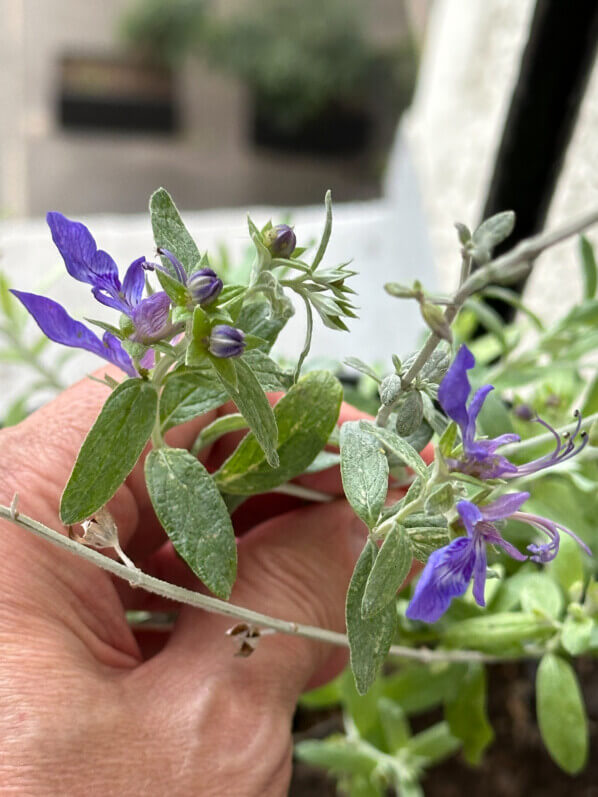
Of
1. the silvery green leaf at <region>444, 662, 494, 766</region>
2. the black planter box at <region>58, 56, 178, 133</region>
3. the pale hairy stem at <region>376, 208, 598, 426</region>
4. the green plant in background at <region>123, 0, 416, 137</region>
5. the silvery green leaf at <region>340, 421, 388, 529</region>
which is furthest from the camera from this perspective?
the black planter box at <region>58, 56, 178, 133</region>

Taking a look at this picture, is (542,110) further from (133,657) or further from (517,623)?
(133,657)

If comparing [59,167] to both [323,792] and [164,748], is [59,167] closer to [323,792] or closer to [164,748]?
[323,792]

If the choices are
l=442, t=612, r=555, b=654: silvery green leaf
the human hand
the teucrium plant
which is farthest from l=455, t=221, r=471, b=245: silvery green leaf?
l=442, t=612, r=555, b=654: silvery green leaf

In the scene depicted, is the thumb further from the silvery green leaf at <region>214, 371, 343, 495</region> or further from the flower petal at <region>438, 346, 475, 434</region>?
the flower petal at <region>438, 346, 475, 434</region>

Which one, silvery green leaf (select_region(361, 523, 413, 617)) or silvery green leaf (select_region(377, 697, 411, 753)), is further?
silvery green leaf (select_region(377, 697, 411, 753))

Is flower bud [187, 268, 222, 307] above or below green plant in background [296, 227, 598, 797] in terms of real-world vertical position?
above

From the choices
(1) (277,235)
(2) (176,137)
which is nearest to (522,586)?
(1) (277,235)
